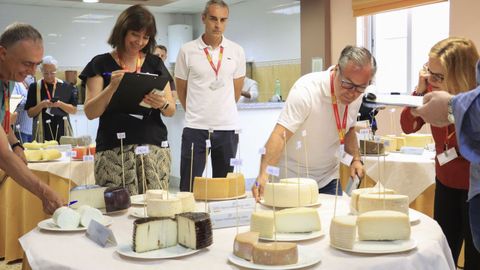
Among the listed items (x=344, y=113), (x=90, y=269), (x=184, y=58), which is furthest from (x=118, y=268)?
(x=184, y=58)

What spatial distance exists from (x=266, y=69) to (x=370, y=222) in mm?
7695

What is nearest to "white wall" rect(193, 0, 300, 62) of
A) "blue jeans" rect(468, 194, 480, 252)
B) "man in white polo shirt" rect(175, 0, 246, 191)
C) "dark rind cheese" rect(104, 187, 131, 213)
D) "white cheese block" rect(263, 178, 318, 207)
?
"man in white polo shirt" rect(175, 0, 246, 191)

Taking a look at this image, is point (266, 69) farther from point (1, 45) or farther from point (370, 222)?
point (370, 222)

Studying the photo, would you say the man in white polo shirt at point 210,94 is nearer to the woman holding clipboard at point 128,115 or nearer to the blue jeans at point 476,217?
the woman holding clipboard at point 128,115

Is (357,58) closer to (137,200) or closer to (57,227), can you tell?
(137,200)

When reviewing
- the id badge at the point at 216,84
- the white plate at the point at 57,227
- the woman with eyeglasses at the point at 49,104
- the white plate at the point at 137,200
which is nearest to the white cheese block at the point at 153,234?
the white plate at the point at 57,227

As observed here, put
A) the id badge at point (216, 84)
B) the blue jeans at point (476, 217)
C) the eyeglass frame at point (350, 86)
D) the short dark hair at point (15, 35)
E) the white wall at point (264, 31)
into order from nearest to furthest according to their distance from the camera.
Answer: the blue jeans at point (476, 217) → the short dark hair at point (15, 35) → the eyeglass frame at point (350, 86) → the id badge at point (216, 84) → the white wall at point (264, 31)

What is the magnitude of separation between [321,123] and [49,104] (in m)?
3.37

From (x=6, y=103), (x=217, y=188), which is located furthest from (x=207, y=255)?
(x=6, y=103)

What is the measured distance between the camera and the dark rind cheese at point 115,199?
6.55ft

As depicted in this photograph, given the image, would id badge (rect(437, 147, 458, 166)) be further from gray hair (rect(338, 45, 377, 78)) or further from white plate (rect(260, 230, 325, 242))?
white plate (rect(260, 230, 325, 242))

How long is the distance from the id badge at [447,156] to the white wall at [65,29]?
7827 millimetres

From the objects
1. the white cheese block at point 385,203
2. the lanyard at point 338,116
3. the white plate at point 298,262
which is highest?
the lanyard at point 338,116

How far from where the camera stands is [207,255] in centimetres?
149
